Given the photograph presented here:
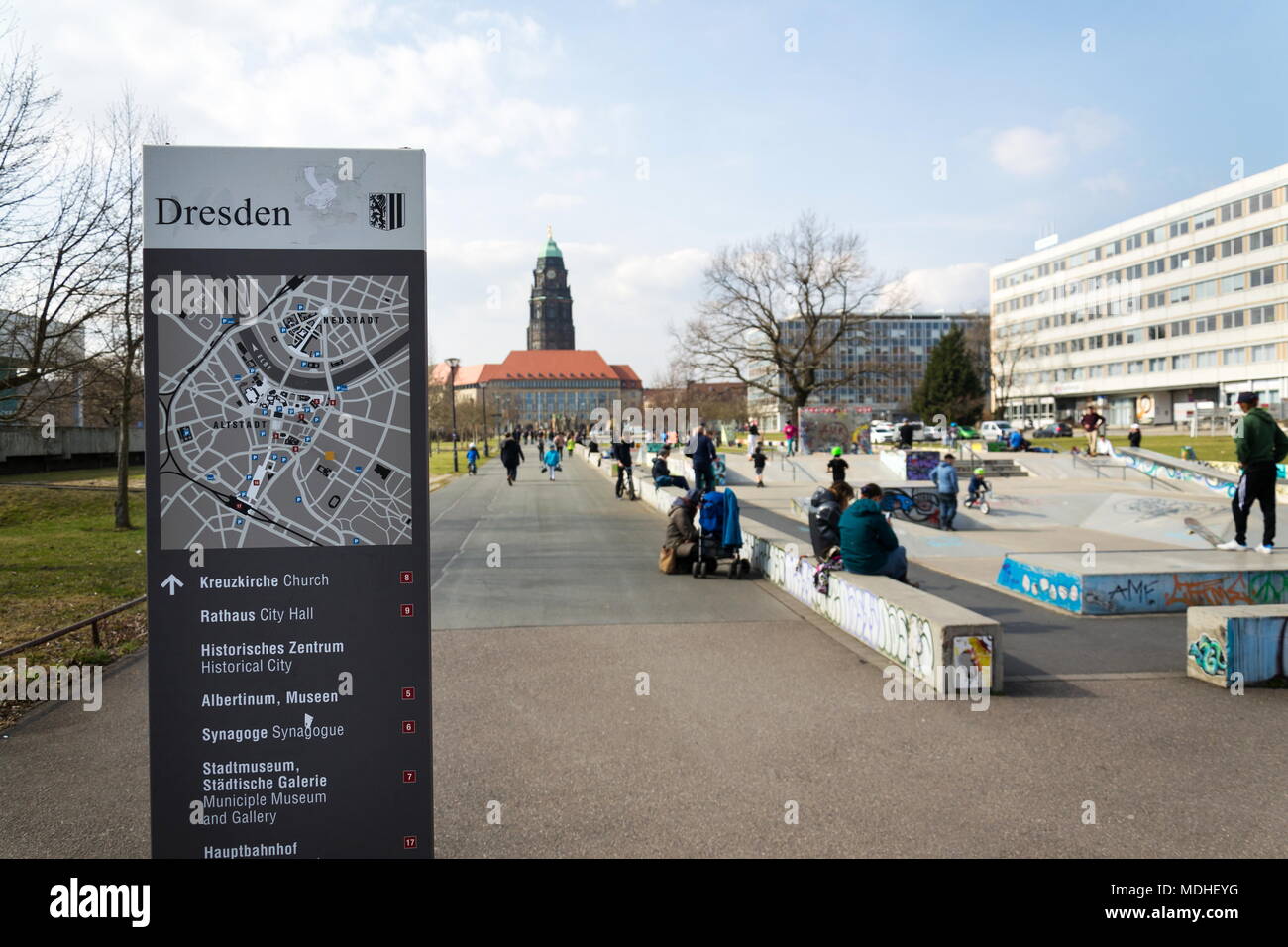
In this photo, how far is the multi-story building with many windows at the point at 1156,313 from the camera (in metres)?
67.6

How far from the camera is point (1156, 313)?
258ft

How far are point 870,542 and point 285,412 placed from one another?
764cm

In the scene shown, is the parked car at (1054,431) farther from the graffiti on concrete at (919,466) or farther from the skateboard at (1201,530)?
the skateboard at (1201,530)

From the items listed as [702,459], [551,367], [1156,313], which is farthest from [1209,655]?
[551,367]

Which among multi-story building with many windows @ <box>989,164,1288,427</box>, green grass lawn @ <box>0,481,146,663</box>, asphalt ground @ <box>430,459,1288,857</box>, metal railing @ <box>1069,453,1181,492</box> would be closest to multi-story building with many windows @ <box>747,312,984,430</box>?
multi-story building with many windows @ <box>989,164,1288,427</box>

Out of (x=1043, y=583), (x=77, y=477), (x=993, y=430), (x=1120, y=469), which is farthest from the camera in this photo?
(x=993, y=430)

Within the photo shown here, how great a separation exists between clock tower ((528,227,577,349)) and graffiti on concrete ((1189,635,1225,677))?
172 meters

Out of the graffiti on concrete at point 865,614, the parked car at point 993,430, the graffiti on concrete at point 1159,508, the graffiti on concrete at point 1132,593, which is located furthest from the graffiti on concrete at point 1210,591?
the parked car at point 993,430

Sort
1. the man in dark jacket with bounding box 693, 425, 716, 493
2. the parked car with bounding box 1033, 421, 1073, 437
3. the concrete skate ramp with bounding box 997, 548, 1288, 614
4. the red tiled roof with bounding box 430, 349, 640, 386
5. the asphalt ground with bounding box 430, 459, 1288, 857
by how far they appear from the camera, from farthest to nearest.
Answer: the red tiled roof with bounding box 430, 349, 640, 386 → the parked car with bounding box 1033, 421, 1073, 437 → the man in dark jacket with bounding box 693, 425, 716, 493 → the concrete skate ramp with bounding box 997, 548, 1288, 614 → the asphalt ground with bounding box 430, 459, 1288, 857

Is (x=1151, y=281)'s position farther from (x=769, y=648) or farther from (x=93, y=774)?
(x=93, y=774)

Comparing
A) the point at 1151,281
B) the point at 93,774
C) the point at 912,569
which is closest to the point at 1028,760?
the point at 93,774

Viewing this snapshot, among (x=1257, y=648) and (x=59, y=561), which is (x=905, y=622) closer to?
(x=1257, y=648)

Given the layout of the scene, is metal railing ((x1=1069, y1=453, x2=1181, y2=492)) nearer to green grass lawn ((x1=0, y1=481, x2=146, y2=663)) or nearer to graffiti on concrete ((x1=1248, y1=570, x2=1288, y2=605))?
graffiti on concrete ((x1=1248, y1=570, x2=1288, y2=605))

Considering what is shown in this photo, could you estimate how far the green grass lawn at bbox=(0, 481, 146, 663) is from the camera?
11.3m
